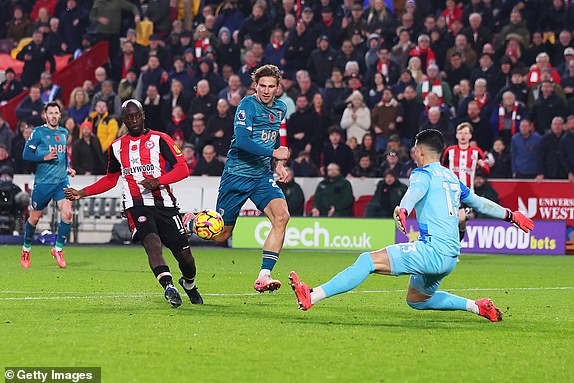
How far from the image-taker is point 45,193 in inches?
701

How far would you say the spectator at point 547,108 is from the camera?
22594 millimetres

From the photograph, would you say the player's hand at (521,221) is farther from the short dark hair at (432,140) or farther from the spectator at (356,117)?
the spectator at (356,117)

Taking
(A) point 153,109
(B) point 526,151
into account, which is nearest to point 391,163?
(B) point 526,151

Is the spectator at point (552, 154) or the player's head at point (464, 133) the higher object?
the player's head at point (464, 133)

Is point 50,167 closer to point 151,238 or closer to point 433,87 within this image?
point 151,238

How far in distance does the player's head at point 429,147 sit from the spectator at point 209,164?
547 inches

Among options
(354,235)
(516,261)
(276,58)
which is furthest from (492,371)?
(276,58)

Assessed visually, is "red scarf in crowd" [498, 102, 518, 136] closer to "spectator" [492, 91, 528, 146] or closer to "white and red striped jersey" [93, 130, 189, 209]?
"spectator" [492, 91, 528, 146]

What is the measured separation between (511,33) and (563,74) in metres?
1.57

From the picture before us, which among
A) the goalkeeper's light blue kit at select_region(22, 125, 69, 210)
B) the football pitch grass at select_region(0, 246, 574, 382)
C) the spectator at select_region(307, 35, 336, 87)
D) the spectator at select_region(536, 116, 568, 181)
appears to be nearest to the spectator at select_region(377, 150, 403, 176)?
the spectator at select_region(536, 116, 568, 181)

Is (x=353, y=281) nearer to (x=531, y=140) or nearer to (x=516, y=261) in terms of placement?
(x=516, y=261)

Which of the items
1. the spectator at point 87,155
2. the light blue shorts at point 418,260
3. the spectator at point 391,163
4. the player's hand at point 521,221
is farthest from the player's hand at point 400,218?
the spectator at point 87,155

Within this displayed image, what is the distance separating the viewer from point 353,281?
9.45 m
